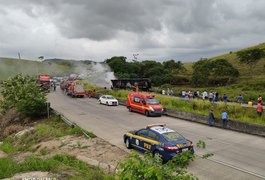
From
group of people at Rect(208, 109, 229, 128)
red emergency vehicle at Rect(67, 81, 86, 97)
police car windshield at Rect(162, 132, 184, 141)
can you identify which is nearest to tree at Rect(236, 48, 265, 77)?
red emergency vehicle at Rect(67, 81, 86, 97)

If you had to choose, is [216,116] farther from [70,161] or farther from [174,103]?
[70,161]

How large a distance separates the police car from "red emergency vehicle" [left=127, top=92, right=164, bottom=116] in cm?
1230

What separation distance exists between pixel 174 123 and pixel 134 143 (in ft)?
32.2

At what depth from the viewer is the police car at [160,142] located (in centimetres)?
1303

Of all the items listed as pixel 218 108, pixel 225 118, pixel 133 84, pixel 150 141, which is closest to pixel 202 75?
pixel 133 84

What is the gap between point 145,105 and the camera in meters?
28.9

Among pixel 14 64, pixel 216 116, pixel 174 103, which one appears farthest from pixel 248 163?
pixel 14 64

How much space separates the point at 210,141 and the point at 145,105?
11.6 m

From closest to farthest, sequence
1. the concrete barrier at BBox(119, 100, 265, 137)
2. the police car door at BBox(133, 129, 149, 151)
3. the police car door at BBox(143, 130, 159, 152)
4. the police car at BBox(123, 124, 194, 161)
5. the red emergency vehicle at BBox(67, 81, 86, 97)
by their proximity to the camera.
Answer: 1. the police car at BBox(123, 124, 194, 161)
2. the police car door at BBox(143, 130, 159, 152)
3. the police car door at BBox(133, 129, 149, 151)
4. the concrete barrier at BBox(119, 100, 265, 137)
5. the red emergency vehicle at BBox(67, 81, 86, 97)

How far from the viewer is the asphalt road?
12.4 m

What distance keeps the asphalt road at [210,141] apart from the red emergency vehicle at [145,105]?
66cm

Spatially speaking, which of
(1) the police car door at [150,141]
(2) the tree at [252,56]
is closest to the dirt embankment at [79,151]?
(1) the police car door at [150,141]

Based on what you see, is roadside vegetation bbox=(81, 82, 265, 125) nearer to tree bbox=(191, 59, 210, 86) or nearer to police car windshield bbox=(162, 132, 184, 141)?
police car windshield bbox=(162, 132, 184, 141)

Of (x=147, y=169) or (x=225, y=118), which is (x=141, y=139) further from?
(x=225, y=118)
